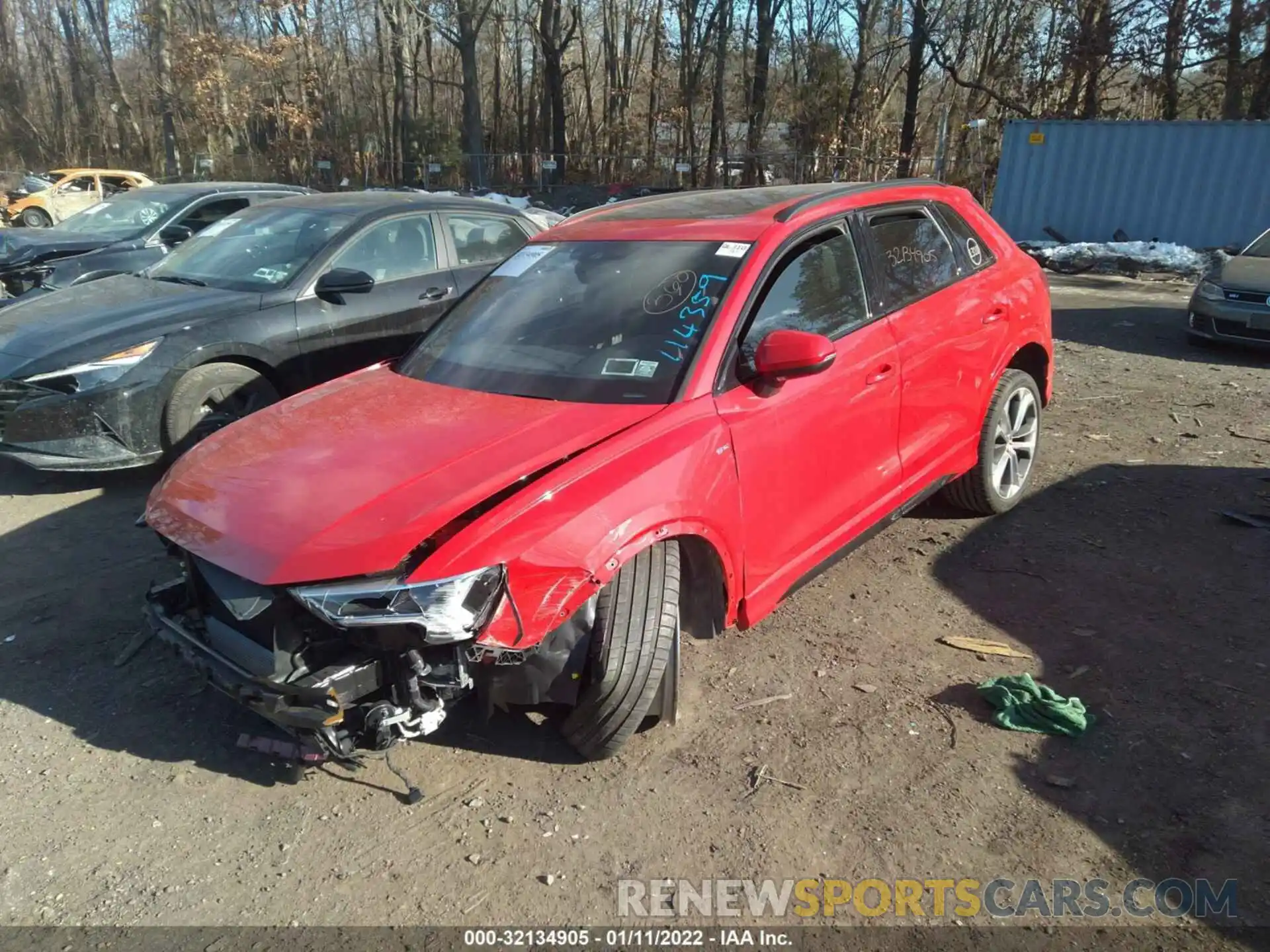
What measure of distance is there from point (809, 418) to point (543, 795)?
167 cm

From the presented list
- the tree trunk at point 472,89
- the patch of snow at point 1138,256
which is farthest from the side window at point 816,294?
the tree trunk at point 472,89

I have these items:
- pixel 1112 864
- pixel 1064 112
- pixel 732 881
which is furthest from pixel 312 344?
pixel 1064 112

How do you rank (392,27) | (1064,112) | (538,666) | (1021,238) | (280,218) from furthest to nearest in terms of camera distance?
(392,27)
(1064,112)
(1021,238)
(280,218)
(538,666)

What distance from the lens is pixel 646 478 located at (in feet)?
9.37

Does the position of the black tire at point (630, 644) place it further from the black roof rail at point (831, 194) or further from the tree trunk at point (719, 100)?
the tree trunk at point (719, 100)

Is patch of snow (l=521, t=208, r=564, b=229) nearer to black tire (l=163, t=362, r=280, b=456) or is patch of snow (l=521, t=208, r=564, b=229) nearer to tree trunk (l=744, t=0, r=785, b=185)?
black tire (l=163, t=362, r=280, b=456)

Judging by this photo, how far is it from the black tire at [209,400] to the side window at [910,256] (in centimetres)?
387

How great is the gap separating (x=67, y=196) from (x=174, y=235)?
20.2 meters

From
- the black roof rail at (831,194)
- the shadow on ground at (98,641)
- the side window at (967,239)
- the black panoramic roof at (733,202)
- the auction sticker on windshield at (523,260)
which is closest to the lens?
the shadow on ground at (98,641)

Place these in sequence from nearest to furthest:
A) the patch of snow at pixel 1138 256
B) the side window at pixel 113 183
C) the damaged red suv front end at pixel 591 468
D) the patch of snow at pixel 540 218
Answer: the damaged red suv front end at pixel 591 468, the patch of snow at pixel 540 218, the patch of snow at pixel 1138 256, the side window at pixel 113 183

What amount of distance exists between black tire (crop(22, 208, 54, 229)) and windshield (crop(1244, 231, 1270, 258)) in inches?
1018

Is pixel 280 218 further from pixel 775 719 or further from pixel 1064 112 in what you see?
pixel 1064 112

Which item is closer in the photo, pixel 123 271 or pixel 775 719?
pixel 775 719

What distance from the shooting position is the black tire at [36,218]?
75.9 feet
